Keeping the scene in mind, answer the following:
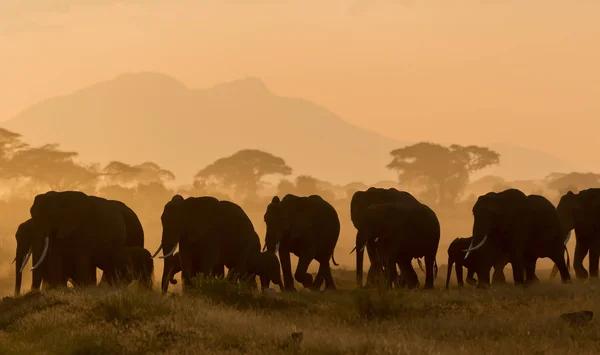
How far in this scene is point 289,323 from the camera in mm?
16000

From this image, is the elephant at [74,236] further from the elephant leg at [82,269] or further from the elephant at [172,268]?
the elephant at [172,268]

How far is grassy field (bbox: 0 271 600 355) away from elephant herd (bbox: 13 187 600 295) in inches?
108

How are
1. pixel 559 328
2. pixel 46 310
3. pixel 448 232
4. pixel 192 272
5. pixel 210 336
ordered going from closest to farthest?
1. pixel 210 336
2. pixel 559 328
3. pixel 46 310
4. pixel 192 272
5. pixel 448 232

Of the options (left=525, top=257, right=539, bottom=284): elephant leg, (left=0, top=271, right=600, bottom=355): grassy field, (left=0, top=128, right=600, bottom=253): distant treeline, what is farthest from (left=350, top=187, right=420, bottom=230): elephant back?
→ (left=0, top=128, right=600, bottom=253): distant treeline

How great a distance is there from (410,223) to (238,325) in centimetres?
1147

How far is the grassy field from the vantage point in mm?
13438

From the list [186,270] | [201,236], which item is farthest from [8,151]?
[186,270]

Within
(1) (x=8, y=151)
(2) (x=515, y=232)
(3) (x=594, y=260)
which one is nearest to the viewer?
(2) (x=515, y=232)

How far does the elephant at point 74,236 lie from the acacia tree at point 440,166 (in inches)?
2871

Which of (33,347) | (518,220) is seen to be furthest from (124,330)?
(518,220)

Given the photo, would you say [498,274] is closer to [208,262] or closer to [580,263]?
[580,263]

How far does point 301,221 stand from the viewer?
2589 cm

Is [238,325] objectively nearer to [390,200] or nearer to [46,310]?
[46,310]

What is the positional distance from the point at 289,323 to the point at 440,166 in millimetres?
81629
